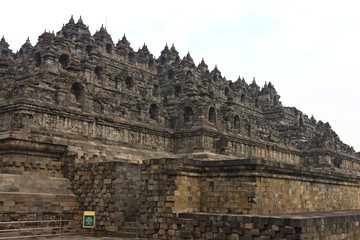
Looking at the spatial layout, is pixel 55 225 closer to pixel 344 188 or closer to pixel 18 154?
pixel 18 154

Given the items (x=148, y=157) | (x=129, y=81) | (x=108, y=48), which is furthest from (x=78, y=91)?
(x=108, y=48)

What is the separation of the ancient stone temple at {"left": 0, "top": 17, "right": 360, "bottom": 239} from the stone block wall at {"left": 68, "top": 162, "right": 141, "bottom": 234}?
0.05m

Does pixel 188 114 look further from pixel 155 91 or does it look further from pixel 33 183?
pixel 33 183

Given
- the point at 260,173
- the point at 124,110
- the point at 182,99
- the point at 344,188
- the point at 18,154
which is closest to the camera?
the point at 260,173

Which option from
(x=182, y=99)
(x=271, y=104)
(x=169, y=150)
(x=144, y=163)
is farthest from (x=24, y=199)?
(x=271, y=104)

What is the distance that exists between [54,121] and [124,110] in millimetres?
6838

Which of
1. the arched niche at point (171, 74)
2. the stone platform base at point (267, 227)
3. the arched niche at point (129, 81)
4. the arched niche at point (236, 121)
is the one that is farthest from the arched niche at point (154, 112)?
the stone platform base at point (267, 227)

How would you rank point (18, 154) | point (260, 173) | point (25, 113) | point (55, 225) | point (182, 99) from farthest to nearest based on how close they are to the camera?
point (182, 99) < point (25, 113) < point (18, 154) < point (55, 225) < point (260, 173)

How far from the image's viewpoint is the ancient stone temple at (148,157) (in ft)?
48.8

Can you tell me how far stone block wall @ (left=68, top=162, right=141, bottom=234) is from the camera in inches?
722

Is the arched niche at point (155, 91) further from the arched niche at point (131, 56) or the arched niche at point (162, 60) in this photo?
the arched niche at point (162, 60)

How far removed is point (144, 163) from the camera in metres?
16.2

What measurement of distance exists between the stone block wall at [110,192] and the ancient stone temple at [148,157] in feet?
0.15

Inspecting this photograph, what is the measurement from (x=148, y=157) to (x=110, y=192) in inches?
455
